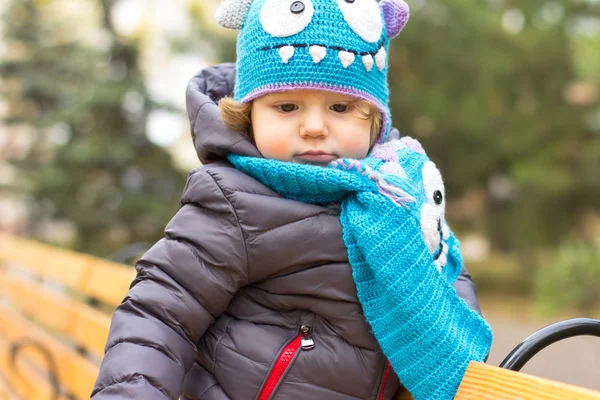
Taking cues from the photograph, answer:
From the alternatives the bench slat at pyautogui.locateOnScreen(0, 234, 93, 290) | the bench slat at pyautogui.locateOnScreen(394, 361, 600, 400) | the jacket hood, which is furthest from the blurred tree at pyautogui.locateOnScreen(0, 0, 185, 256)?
the bench slat at pyautogui.locateOnScreen(394, 361, 600, 400)

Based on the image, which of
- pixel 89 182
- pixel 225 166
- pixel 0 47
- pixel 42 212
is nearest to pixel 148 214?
pixel 89 182

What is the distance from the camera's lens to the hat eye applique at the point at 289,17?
1.75 m

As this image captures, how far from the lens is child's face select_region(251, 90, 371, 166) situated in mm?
1765

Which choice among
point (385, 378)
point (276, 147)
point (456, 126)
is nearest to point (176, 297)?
point (276, 147)

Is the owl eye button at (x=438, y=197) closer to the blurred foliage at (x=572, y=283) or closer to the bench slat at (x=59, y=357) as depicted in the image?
the bench slat at (x=59, y=357)

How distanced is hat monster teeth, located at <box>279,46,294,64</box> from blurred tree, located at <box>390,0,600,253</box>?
7.93 meters

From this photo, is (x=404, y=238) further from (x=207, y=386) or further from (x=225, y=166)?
(x=207, y=386)

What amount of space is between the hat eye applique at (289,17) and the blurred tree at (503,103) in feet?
25.9

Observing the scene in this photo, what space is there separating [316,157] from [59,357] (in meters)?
2.40

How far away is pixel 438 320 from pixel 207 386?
0.61 meters

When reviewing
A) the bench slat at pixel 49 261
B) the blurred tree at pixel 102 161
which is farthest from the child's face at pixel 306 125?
the blurred tree at pixel 102 161

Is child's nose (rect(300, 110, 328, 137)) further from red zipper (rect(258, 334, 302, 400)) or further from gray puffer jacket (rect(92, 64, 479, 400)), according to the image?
red zipper (rect(258, 334, 302, 400))

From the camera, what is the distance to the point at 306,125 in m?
1.73

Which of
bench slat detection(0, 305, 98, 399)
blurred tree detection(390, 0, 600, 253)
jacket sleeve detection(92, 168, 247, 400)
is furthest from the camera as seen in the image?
blurred tree detection(390, 0, 600, 253)
